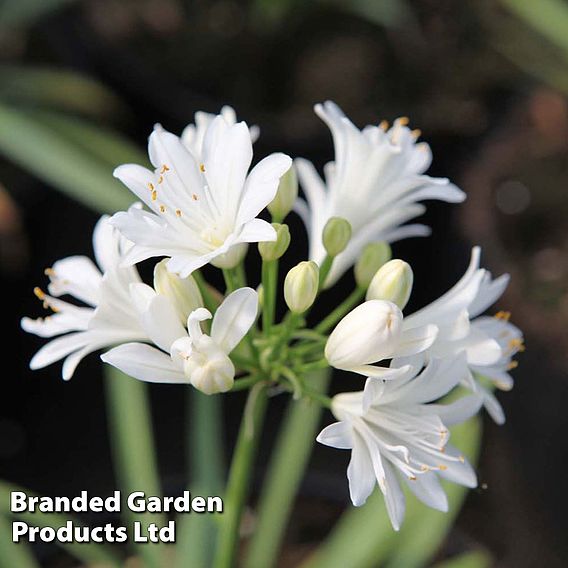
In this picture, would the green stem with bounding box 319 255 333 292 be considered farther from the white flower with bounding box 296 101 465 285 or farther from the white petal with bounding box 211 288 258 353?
the white petal with bounding box 211 288 258 353

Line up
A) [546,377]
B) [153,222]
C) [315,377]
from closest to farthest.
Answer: [153,222] → [315,377] → [546,377]

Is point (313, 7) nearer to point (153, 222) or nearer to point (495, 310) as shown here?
point (495, 310)

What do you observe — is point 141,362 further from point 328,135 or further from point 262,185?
point 328,135

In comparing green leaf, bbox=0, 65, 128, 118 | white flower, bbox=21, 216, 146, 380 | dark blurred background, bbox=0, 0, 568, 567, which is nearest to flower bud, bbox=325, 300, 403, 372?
white flower, bbox=21, 216, 146, 380

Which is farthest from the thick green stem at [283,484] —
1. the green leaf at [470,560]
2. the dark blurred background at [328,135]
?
the dark blurred background at [328,135]

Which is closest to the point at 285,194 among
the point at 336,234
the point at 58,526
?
the point at 336,234

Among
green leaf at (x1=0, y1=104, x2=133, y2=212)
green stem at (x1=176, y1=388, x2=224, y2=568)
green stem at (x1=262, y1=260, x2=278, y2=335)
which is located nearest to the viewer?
green stem at (x1=262, y1=260, x2=278, y2=335)

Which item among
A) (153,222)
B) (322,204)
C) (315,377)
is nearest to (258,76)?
(315,377)
